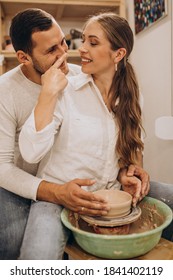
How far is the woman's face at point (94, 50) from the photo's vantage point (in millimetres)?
1137

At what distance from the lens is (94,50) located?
114 centimetres

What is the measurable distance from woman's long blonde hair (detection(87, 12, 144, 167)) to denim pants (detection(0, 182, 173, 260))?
17 cm

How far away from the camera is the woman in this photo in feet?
3.60

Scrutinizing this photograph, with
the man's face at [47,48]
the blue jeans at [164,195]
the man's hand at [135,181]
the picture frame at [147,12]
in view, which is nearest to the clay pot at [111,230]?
the man's hand at [135,181]

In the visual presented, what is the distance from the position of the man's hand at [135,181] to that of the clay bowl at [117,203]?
0.15 ft

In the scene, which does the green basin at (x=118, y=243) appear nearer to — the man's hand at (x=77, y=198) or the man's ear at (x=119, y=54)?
the man's hand at (x=77, y=198)

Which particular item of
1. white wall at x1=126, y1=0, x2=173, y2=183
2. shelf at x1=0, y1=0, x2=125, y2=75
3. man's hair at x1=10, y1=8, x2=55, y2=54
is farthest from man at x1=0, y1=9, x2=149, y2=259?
shelf at x1=0, y1=0, x2=125, y2=75

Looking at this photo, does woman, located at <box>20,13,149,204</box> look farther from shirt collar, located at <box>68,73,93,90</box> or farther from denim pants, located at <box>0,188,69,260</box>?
denim pants, located at <box>0,188,69,260</box>

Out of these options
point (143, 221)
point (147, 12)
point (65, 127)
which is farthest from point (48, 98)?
point (147, 12)

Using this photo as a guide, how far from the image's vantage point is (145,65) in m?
2.05

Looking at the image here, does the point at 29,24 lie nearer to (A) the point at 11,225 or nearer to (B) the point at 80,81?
(B) the point at 80,81

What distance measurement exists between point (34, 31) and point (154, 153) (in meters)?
1.04

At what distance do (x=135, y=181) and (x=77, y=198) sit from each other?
0.27 metres
